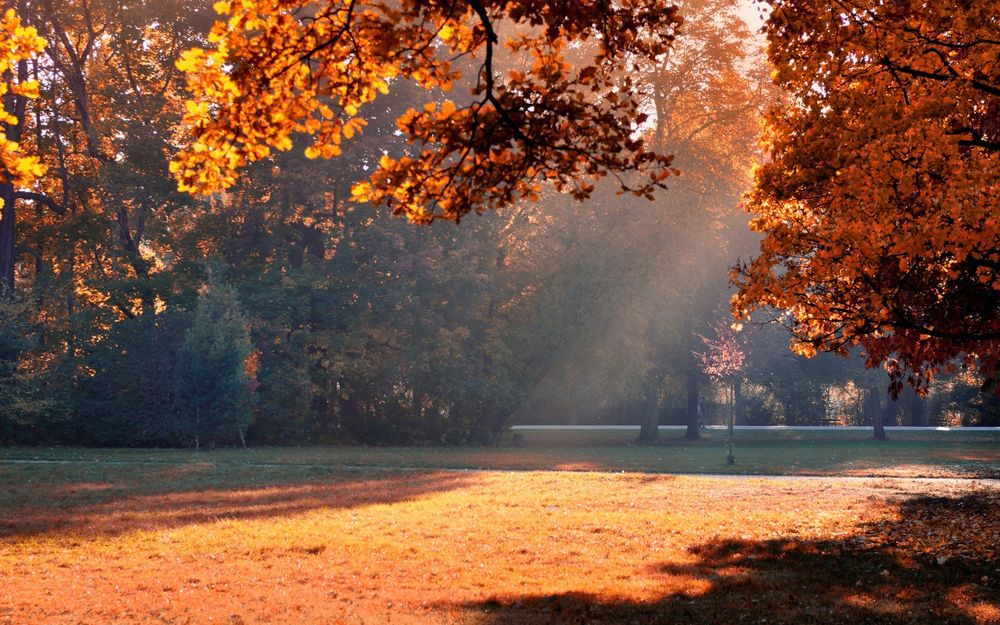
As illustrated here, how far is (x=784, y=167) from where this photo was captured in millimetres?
12695

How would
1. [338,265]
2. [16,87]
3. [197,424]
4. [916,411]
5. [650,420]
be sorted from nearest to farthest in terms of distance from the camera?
[16,87]
[197,424]
[338,265]
[650,420]
[916,411]

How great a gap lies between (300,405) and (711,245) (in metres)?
17.8

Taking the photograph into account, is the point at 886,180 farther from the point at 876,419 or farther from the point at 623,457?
the point at 876,419

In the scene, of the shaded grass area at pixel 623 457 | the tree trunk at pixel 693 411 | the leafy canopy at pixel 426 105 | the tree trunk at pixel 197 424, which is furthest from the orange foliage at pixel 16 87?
the tree trunk at pixel 693 411

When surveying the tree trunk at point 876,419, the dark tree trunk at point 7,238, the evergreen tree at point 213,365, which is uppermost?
the dark tree trunk at point 7,238

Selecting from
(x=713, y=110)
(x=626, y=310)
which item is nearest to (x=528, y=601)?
(x=626, y=310)

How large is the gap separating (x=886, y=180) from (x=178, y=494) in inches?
538

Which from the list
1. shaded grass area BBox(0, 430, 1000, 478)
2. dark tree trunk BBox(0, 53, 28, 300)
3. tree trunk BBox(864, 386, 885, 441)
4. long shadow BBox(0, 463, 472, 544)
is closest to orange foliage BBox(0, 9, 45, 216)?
long shadow BBox(0, 463, 472, 544)

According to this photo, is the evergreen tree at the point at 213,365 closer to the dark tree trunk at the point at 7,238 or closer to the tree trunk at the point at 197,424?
the tree trunk at the point at 197,424

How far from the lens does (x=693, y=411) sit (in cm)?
4441

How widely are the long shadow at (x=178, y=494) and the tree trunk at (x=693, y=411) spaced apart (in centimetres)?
2263

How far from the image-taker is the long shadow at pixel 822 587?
8.36 metres

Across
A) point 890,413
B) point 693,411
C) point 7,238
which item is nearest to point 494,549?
point 7,238

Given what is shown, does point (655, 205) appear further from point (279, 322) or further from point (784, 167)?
point (784, 167)
